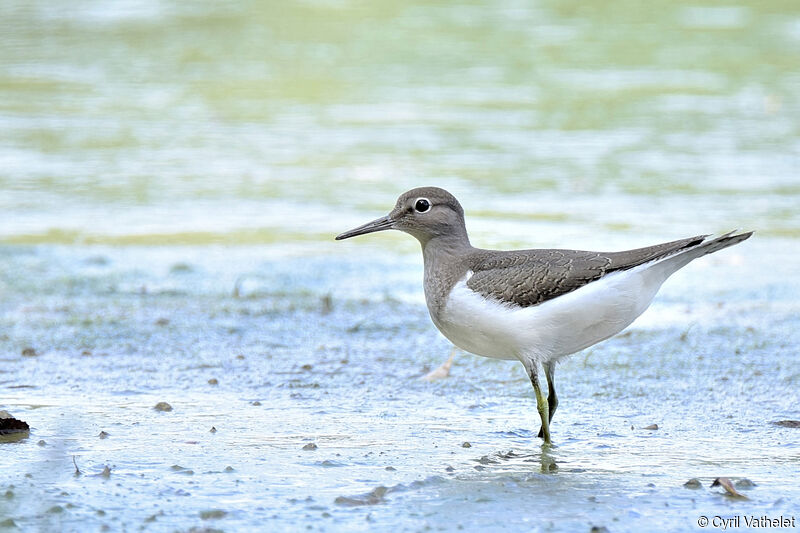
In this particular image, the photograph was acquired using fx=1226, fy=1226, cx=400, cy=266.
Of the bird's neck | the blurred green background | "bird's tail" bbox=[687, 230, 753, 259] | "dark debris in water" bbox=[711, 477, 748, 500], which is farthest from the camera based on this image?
the blurred green background

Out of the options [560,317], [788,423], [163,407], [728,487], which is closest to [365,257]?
[163,407]

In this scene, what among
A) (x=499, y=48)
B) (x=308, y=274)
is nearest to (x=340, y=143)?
(x=308, y=274)

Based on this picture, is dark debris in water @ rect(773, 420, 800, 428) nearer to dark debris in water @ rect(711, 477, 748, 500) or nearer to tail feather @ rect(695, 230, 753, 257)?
tail feather @ rect(695, 230, 753, 257)

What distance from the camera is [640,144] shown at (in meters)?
11.8

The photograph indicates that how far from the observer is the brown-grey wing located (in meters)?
5.04

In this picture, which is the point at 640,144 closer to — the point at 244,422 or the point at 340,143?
the point at 340,143

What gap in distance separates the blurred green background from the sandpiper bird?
3.60 metres

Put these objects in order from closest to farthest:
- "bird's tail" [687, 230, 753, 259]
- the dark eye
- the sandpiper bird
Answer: "bird's tail" [687, 230, 753, 259]
the sandpiper bird
the dark eye

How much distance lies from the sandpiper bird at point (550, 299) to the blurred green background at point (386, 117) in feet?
11.8

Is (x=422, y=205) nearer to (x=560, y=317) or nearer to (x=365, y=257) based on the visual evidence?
(x=560, y=317)

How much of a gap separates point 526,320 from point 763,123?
8.26 metres

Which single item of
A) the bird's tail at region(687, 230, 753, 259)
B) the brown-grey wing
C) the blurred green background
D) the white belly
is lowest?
the white belly

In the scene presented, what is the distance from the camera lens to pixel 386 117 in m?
12.9

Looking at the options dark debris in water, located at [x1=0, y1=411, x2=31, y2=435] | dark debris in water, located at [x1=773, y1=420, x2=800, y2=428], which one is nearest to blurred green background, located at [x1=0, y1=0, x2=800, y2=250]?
dark debris in water, located at [x1=773, y1=420, x2=800, y2=428]
